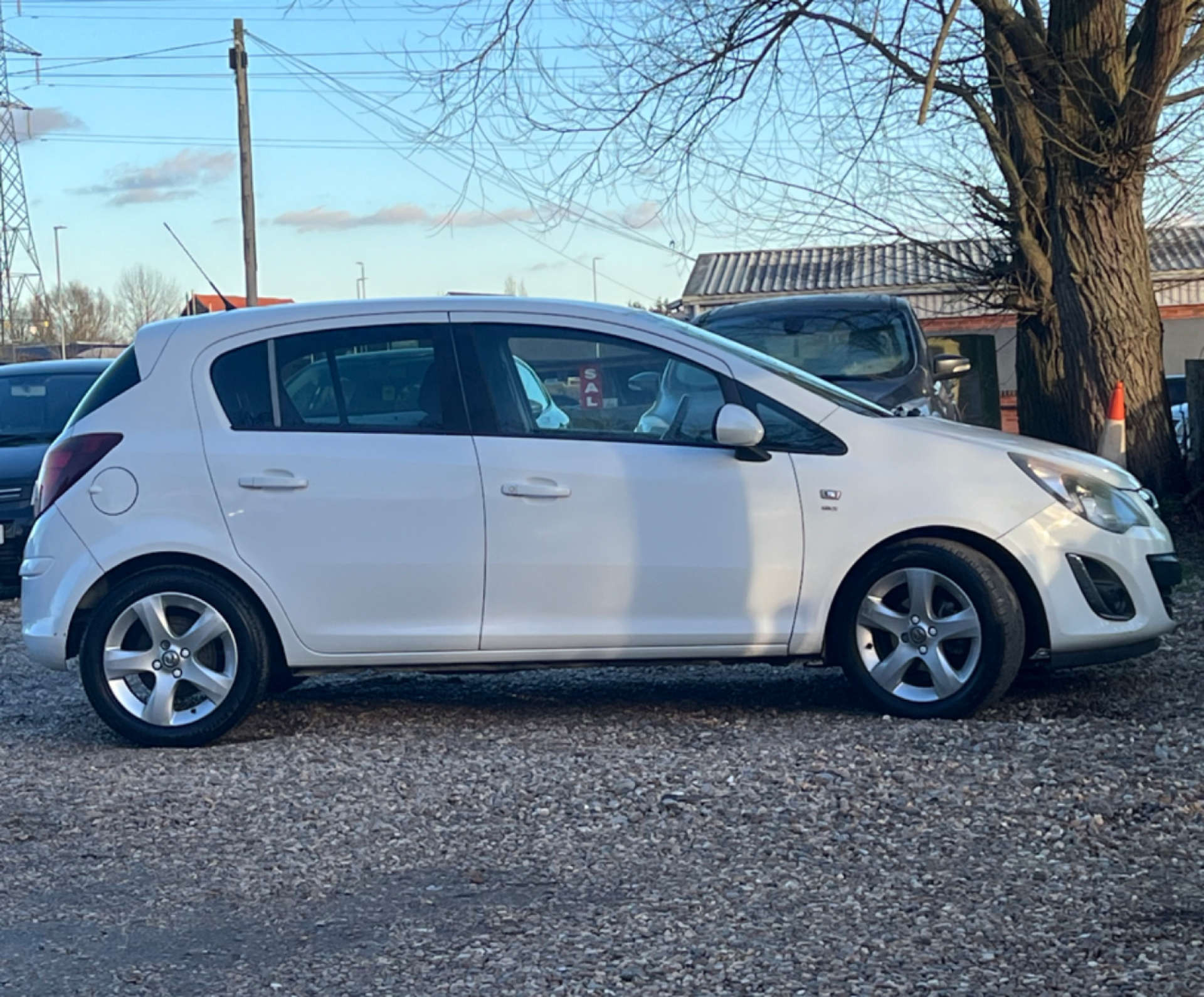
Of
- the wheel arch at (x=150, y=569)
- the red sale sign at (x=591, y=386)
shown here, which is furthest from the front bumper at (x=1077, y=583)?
the wheel arch at (x=150, y=569)

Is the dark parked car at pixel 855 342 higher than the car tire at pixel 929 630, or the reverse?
the dark parked car at pixel 855 342

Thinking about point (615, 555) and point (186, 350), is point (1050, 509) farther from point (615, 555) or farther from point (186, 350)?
point (186, 350)

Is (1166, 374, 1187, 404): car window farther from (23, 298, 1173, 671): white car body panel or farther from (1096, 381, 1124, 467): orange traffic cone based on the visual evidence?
(23, 298, 1173, 671): white car body panel

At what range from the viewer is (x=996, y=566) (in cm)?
616

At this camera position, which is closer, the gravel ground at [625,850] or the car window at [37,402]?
A: the gravel ground at [625,850]

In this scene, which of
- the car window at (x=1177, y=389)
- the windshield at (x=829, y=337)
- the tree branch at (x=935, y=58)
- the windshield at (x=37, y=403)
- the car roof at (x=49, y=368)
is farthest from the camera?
the car window at (x=1177, y=389)

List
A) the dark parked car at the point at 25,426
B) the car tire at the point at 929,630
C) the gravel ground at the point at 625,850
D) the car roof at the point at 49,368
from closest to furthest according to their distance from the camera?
the gravel ground at the point at 625,850 < the car tire at the point at 929,630 < the dark parked car at the point at 25,426 < the car roof at the point at 49,368

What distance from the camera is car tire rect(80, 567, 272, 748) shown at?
247 inches

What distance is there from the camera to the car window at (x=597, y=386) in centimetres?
633

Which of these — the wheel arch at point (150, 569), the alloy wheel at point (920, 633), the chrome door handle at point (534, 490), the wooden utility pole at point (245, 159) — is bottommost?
the alloy wheel at point (920, 633)

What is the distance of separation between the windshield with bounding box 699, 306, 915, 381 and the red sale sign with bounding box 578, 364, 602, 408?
15.7 ft

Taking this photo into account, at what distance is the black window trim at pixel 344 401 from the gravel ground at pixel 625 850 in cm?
123

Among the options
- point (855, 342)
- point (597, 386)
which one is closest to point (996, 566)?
point (597, 386)

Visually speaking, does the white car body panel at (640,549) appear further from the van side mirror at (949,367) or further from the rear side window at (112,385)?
the van side mirror at (949,367)
